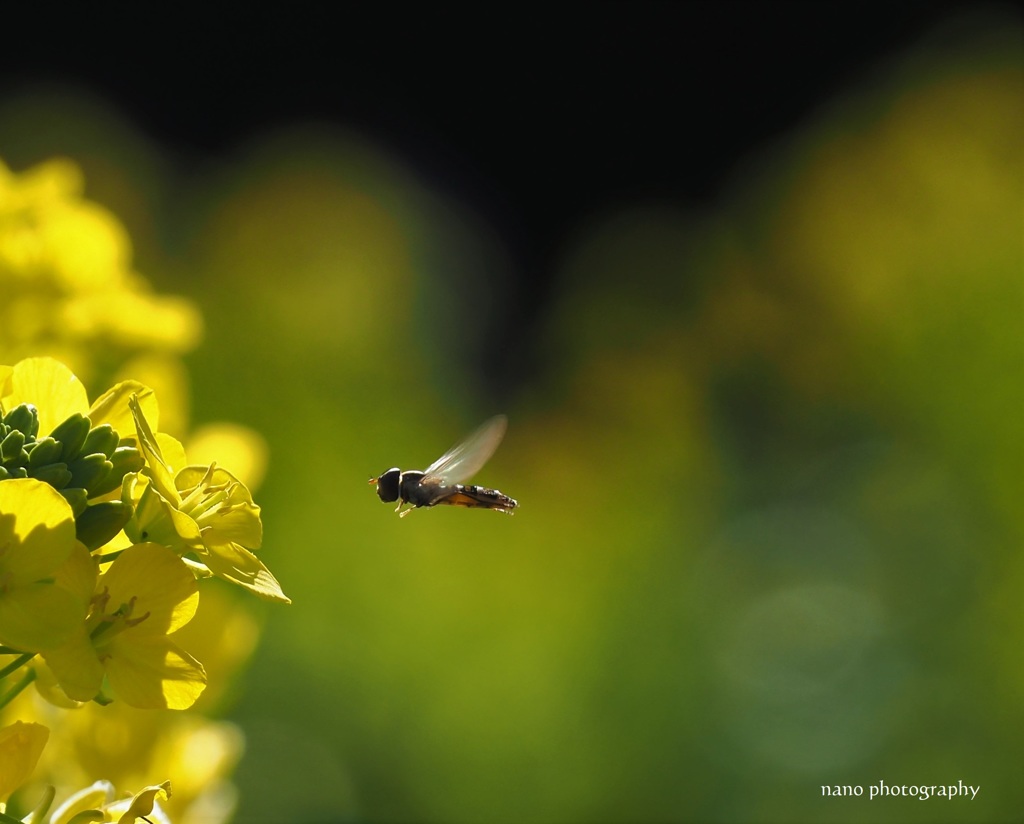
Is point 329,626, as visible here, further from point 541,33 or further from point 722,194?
point 541,33

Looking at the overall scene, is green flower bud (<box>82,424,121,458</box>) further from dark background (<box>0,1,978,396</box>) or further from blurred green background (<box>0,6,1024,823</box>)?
dark background (<box>0,1,978,396</box>)

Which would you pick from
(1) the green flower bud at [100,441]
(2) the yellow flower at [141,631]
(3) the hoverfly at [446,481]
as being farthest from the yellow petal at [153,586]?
(3) the hoverfly at [446,481]

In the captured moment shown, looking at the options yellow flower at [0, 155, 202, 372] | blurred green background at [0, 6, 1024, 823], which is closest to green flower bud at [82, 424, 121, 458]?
yellow flower at [0, 155, 202, 372]

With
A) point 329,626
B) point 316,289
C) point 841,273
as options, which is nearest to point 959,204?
point 841,273

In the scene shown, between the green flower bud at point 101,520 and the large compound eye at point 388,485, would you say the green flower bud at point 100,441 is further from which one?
the large compound eye at point 388,485

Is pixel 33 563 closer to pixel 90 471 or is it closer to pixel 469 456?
pixel 90 471

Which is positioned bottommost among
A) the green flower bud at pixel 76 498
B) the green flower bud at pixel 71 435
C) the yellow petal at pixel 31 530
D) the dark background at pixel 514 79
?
the yellow petal at pixel 31 530

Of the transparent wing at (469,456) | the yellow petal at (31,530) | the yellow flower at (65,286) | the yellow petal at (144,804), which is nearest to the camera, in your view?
the yellow petal at (31,530)
